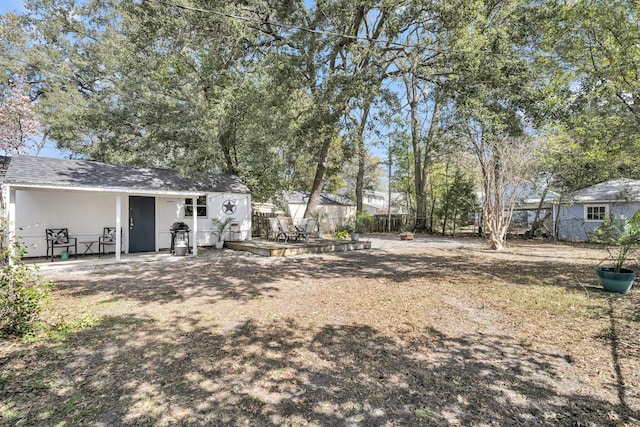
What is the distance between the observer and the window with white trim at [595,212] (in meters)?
15.9

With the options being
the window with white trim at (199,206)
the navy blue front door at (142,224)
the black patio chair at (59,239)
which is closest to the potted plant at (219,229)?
the window with white trim at (199,206)

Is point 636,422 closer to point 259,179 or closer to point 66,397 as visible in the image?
point 66,397

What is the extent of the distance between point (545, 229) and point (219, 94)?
1938 cm

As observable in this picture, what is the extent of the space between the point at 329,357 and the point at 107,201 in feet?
32.9

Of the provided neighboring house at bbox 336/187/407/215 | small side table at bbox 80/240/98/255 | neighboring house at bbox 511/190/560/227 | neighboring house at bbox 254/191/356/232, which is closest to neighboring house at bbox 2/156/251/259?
small side table at bbox 80/240/98/255

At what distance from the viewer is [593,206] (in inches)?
639

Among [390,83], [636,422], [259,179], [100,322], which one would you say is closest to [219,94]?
[259,179]

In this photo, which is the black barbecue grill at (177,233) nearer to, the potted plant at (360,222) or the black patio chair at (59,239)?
the black patio chair at (59,239)

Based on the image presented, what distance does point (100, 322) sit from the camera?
13.3 feet

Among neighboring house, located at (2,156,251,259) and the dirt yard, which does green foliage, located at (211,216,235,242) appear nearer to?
neighboring house, located at (2,156,251,259)

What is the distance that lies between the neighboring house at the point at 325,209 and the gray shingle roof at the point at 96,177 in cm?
761

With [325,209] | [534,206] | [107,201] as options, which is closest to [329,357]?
[107,201]

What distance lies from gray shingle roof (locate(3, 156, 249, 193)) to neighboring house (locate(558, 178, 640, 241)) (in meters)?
18.3

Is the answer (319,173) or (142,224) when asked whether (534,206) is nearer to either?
(319,173)
